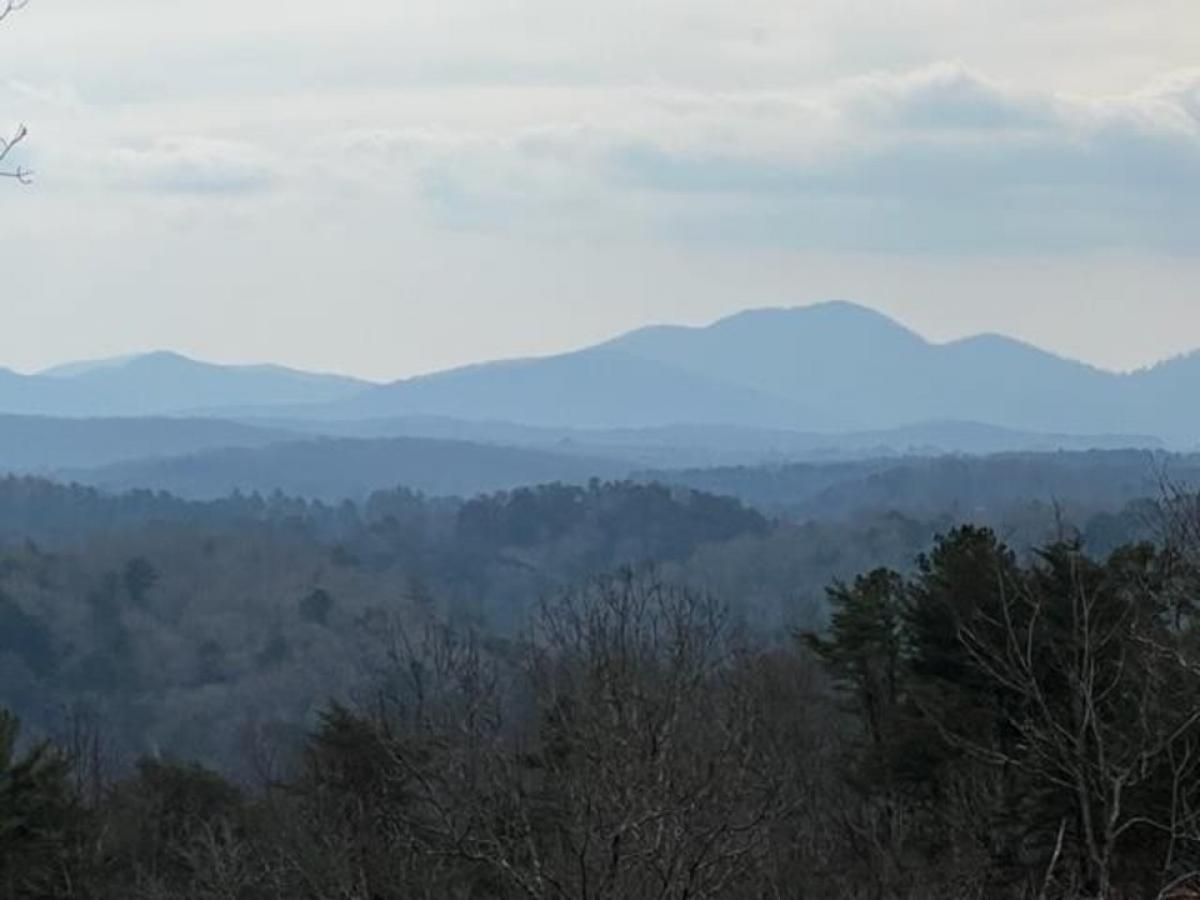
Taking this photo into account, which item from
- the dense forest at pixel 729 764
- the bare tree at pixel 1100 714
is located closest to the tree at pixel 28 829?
the dense forest at pixel 729 764

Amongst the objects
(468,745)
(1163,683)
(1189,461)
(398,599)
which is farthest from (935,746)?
(1189,461)

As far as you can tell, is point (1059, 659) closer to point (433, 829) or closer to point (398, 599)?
point (433, 829)

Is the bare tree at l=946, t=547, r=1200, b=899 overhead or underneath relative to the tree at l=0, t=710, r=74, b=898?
overhead

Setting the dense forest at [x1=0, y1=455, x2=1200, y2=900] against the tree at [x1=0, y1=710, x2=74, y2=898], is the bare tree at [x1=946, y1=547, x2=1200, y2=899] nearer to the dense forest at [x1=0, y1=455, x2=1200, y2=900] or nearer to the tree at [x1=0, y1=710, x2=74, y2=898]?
the dense forest at [x1=0, y1=455, x2=1200, y2=900]

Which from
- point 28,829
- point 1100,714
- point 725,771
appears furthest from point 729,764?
point 28,829

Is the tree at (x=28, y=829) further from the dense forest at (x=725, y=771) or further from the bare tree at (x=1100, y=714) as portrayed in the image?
the bare tree at (x=1100, y=714)

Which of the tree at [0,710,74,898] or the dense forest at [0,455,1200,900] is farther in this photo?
the tree at [0,710,74,898]

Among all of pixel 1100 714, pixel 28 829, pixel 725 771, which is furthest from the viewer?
pixel 28 829

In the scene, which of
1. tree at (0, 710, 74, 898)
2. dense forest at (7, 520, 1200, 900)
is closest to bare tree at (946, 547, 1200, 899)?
dense forest at (7, 520, 1200, 900)

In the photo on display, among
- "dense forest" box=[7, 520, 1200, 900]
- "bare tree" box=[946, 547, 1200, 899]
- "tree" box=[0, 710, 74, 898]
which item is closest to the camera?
"dense forest" box=[7, 520, 1200, 900]

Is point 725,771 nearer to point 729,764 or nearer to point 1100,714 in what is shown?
point 729,764

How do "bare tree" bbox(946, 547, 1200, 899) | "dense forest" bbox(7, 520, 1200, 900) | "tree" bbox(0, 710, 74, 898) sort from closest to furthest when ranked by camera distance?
"dense forest" bbox(7, 520, 1200, 900) < "bare tree" bbox(946, 547, 1200, 899) < "tree" bbox(0, 710, 74, 898)

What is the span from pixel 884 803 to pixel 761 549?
9822 cm

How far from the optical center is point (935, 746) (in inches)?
714
